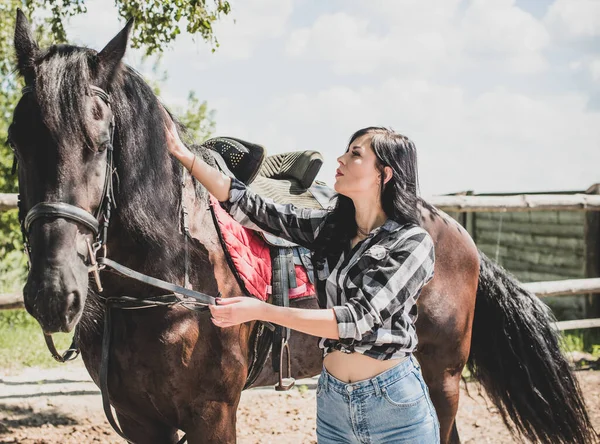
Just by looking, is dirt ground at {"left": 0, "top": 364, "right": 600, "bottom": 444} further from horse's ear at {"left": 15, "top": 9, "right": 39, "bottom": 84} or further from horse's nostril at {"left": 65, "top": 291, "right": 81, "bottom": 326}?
horse's ear at {"left": 15, "top": 9, "right": 39, "bottom": 84}

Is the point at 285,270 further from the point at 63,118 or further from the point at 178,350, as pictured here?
the point at 63,118

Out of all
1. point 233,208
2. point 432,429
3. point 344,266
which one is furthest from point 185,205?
point 432,429

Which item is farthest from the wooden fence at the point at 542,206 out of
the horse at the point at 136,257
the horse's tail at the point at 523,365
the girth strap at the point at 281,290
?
the girth strap at the point at 281,290

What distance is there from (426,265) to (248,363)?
1.08 metres

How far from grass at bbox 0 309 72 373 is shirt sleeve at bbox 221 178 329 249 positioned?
4.50 metres

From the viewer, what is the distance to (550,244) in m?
8.97

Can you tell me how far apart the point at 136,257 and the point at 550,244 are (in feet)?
25.8

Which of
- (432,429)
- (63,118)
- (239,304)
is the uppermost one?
(63,118)

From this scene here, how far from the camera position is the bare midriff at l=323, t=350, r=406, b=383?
6.83 feet

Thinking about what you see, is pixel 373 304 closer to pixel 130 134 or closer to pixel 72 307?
pixel 72 307

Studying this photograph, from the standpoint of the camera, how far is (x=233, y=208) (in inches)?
98.7

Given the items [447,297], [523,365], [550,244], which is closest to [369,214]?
[447,297]

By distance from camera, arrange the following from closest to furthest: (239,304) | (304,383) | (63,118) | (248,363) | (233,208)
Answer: (239,304) < (63,118) < (233,208) < (248,363) < (304,383)

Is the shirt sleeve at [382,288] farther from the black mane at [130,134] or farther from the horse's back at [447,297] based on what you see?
the horse's back at [447,297]
